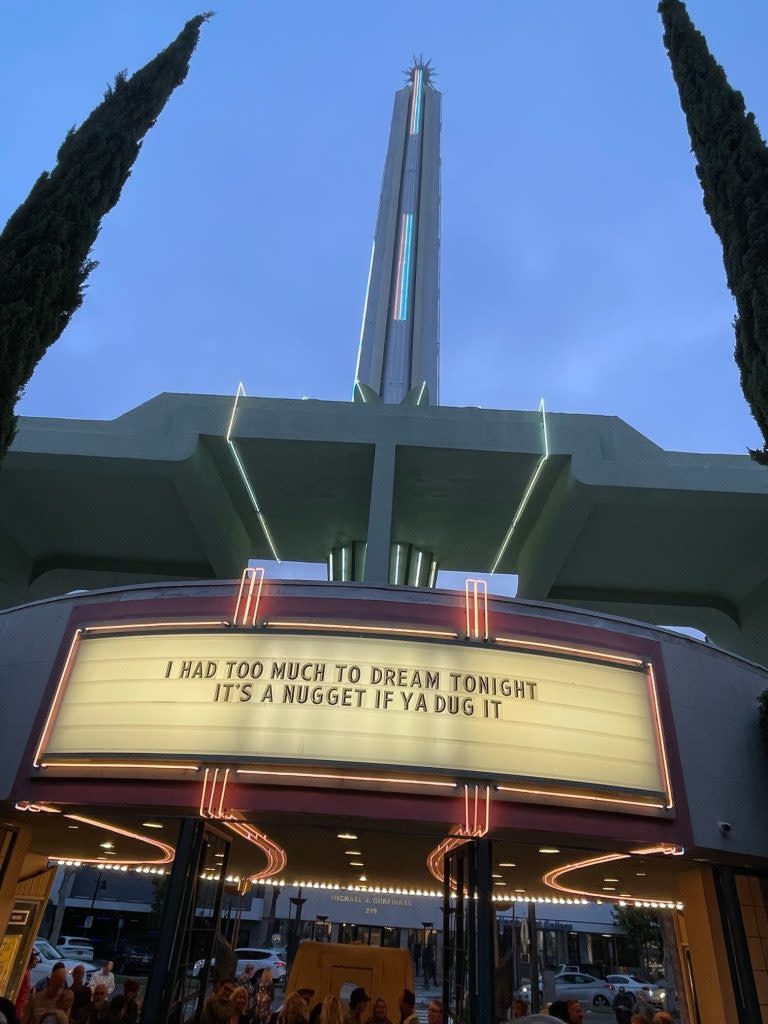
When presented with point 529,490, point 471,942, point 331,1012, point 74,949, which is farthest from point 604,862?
point 74,949

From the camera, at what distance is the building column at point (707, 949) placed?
9.14 meters

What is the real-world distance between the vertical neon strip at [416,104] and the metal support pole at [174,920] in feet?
118

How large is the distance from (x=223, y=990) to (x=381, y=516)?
915cm

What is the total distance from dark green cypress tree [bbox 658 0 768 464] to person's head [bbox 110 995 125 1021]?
34.5 ft

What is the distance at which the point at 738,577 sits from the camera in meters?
19.7

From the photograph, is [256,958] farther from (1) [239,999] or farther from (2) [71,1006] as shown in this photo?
(1) [239,999]

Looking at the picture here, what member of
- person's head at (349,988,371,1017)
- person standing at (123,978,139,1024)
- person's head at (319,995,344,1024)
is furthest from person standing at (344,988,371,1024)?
person standing at (123,978,139,1024)

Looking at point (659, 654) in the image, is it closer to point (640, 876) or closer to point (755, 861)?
point (755, 861)

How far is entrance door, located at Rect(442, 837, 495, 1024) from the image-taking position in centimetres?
707

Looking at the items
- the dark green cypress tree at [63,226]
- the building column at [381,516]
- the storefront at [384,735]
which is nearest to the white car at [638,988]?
the storefront at [384,735]

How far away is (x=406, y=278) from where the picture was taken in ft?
90.8

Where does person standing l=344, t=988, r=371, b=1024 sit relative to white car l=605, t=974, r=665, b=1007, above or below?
below

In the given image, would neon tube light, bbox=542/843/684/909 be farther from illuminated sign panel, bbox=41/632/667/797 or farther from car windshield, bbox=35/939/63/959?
car windshield, bbox=35/939/63/959

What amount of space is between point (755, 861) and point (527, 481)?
10104 mm
